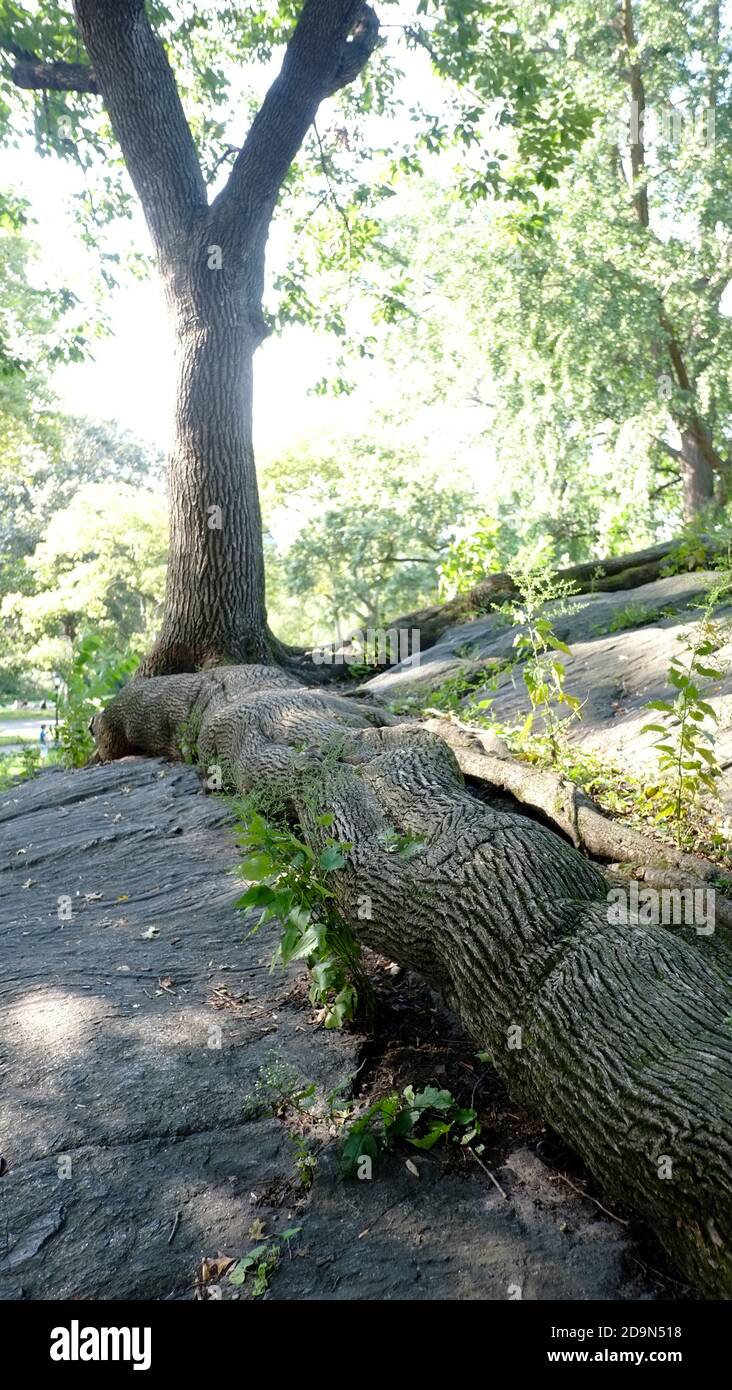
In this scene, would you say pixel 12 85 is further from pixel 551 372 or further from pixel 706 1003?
pixel 706 1003

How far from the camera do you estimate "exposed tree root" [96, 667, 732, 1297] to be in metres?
2.26

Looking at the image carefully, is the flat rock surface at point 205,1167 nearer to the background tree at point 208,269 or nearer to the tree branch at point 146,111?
the background tree at point 208,269

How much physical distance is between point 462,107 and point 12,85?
494cm

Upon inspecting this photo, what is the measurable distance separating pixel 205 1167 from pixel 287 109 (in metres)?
8.81

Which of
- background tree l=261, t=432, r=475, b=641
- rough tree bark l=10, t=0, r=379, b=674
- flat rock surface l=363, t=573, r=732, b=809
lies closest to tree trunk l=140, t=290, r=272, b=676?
rough tree bark l=10, t=0, r=379, b=674

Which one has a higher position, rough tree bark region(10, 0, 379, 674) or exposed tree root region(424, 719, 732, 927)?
rough tree bark region(10, 0, 379, 674)

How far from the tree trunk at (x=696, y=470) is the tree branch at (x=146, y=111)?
36.1ft

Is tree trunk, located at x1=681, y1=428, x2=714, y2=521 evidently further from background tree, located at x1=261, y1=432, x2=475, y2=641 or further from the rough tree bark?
the rough tree bark

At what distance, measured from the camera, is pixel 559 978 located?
2.83m

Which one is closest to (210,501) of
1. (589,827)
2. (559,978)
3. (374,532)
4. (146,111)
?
(146,111)

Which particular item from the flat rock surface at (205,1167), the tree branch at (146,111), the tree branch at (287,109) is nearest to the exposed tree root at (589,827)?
→ the flat rock surface at (205,1167)

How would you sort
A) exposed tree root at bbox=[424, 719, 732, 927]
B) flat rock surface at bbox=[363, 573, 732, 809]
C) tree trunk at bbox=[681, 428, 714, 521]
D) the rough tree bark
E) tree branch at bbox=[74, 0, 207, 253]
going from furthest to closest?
tree trunk at bbox=[681, 428, 714, 521]
the rough tree bark
tree branch at bbox=[74, 0, 207, 253]
flat rock surface at bbox=[363, 573, 732, 809]
exposed tree root at bbox=[424, 719, 732, 927]

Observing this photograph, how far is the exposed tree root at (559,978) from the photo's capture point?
7.41 feet

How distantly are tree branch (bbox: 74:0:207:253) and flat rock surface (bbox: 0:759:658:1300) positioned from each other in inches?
272
